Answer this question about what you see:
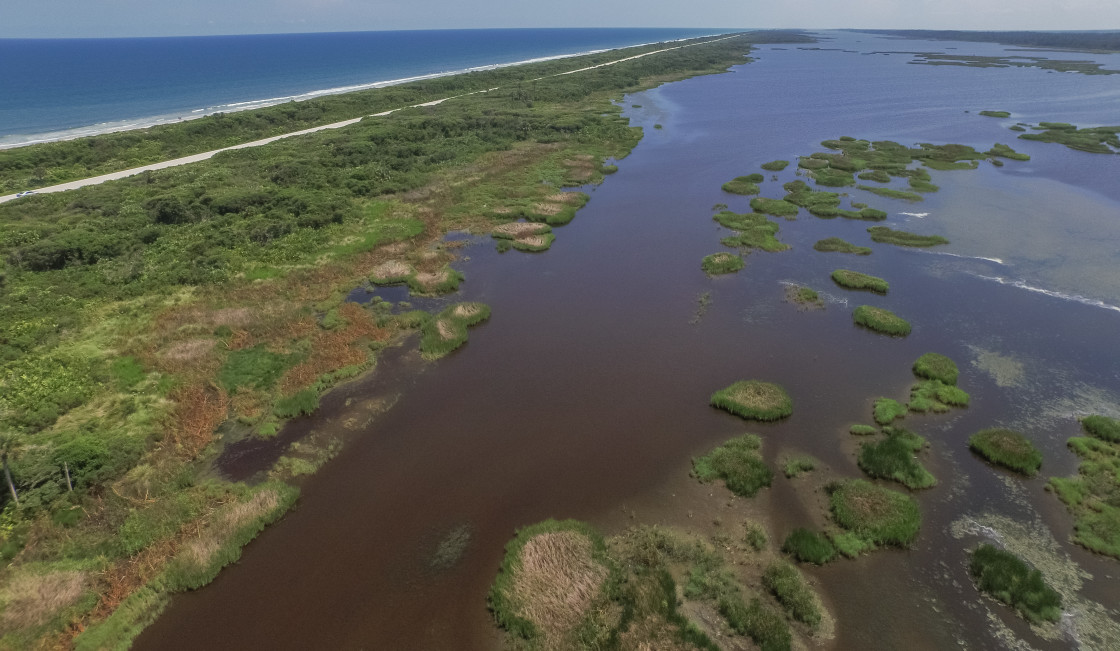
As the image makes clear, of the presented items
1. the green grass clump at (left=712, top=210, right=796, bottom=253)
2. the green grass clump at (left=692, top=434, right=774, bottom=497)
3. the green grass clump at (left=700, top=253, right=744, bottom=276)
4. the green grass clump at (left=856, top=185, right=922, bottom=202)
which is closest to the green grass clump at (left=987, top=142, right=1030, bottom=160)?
the green grass clump at (left=856, top=185, right=922, bottom=202)

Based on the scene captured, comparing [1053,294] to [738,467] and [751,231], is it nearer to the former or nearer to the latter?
[751,231]

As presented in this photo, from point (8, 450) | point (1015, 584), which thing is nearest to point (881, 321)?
point (1015, 584)

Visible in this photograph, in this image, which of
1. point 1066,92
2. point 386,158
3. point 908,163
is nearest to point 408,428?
point 386,158

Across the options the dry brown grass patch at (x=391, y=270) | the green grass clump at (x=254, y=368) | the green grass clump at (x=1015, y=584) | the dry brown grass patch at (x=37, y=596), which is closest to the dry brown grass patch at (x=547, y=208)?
the dry brown grass patch at (x=391, y=270)

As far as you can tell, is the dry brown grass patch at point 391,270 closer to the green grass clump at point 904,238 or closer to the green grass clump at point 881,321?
the green grass clump at point 881,321

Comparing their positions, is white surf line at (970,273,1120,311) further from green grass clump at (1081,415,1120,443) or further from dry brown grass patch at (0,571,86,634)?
dry brown grass patch at (0,571,86,634)

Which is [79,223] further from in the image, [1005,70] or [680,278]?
[1005,70]
